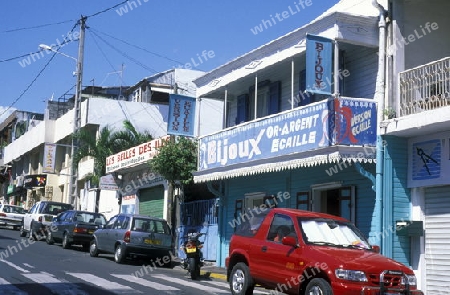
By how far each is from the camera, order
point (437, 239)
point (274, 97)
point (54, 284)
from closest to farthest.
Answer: point (54, 284)
point (437, 239)
point (274, 97)

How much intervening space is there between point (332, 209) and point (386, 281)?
855 cm

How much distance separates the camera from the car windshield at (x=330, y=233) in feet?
34.7

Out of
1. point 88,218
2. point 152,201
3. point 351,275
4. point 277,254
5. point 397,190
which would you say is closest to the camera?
point 351,275

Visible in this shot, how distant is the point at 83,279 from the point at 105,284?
909mm

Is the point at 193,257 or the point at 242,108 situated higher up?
the point at 242,108

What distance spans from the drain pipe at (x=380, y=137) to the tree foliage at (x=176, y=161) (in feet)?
30.6

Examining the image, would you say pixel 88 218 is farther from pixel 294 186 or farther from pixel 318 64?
pixel 318 64

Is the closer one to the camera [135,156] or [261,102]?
[261,102]

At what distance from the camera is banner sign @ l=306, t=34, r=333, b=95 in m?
14.0

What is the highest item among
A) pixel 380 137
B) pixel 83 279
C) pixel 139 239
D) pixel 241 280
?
pixel 380 137

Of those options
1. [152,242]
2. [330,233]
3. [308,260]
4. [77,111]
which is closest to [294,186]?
[152,242]

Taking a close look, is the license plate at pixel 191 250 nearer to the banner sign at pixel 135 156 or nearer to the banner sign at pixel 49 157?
the banner sign at pixel 135 156

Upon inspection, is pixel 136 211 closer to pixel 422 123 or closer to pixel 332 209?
pixel 332 209

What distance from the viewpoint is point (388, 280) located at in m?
9.45
